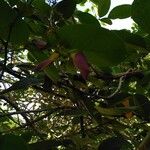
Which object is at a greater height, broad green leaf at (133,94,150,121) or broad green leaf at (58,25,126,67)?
broad green leaf at (58,25,126,67)

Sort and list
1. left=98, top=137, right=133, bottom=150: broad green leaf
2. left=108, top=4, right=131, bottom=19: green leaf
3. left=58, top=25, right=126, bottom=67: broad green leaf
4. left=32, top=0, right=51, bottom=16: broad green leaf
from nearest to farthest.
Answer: left=58, top=25, right=126, bottom=67: broad green leaf, left=98, top=137, right=133, bottom=150: broad green leaf, left=32, top=0, right=51, bottom=16: broad green leaf, left=108, top=4, right=131, bottom=19: green leaf

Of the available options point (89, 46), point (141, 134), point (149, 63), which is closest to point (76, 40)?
point (89, 46)

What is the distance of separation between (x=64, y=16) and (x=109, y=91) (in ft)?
1.04

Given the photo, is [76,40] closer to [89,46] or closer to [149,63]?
[89,46]

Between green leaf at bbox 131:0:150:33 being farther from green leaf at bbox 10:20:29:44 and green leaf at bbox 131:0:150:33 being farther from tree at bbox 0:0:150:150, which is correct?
green leaf at bbox 10:20:29:44

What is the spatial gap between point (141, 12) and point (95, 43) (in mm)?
105

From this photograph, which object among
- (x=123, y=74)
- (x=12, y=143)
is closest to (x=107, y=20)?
(x=123, y=74)

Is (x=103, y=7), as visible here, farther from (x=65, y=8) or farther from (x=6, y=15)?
(x=6, y=15)

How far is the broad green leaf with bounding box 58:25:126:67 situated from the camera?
586 millimetres

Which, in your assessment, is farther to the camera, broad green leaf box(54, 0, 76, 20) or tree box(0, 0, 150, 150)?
broad green leaf box(54, 0, 76, 20)

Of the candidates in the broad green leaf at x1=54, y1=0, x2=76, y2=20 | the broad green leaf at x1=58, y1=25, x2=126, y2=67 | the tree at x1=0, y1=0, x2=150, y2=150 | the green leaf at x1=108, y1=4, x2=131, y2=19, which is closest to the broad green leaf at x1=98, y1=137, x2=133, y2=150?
the tree at x1=0, y1=0, x2=150, y2=150

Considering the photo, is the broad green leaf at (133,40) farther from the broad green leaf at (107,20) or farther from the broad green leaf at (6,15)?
the broad green leaf at (107,20)

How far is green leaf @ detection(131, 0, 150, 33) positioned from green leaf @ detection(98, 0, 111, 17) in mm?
402

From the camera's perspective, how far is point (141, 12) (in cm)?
65
